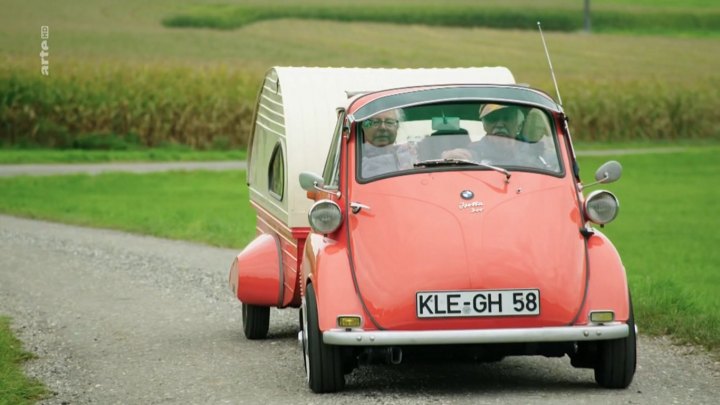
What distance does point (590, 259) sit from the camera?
8977 mm

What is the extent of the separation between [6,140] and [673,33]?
49056 mm

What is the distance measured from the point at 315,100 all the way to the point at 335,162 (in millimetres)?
1949

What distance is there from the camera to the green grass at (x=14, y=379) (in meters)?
9.09

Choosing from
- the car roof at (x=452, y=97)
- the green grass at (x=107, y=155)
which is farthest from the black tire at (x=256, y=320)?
the green grass at (x=107, y=155)

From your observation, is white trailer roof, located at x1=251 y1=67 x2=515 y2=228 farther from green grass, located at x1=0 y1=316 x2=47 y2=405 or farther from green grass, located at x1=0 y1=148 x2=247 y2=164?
green grass, located at x1=0 y1=148 x2=247 y2=164


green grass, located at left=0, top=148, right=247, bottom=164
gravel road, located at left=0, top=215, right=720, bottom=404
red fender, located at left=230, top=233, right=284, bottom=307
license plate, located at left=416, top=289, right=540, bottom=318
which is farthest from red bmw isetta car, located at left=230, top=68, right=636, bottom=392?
green grass, located at left=0, top=148, right=247, bottom=164

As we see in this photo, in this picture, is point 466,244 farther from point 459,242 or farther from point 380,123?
point 380,123

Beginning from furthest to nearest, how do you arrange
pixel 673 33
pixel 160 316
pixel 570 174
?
pixel 673 33 < pixel 160 316 < pixel 570 174

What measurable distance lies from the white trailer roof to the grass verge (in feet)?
8.26

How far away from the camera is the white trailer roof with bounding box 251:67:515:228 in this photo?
37.6 feet

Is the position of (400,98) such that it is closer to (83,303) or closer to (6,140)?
(83,303)

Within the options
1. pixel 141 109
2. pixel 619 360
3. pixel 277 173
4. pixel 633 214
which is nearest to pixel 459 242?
pixel 619 360

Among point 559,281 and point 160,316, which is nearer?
point 559,281

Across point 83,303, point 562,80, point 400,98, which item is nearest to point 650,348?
point 400,98
